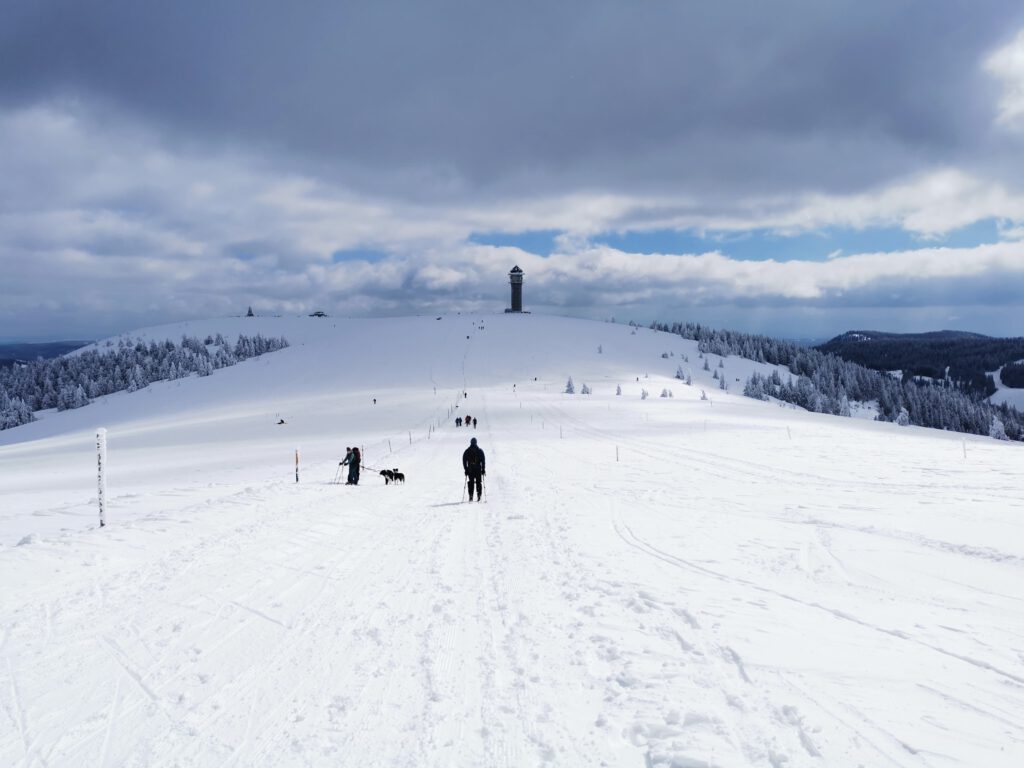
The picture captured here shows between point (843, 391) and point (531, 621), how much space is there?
120m

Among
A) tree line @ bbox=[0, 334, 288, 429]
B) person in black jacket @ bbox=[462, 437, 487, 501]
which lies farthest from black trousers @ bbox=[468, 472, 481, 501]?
tree line @ bbox=[0, 334, 288, 429]

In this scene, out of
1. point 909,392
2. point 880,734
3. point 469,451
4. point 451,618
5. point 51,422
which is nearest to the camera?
point 880,734

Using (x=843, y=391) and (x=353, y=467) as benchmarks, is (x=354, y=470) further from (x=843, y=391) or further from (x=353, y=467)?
(x=843, y=391)

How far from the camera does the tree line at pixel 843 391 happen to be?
95.4 metres

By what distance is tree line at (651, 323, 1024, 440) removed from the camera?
9538 cm

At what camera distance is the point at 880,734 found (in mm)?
5094

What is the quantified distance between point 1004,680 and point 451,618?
596 centimetres


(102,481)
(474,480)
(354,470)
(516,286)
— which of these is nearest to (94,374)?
(516,286)

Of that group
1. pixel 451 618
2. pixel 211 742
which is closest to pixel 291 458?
pixel 451 618

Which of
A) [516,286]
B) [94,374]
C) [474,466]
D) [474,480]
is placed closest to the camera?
[474,466]

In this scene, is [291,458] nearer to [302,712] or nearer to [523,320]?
[302,712]

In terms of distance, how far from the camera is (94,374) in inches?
4668

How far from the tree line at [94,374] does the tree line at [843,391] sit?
99.7m

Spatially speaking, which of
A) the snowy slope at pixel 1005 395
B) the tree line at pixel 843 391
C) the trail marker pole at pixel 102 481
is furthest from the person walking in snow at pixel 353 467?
the snowy slope at pixel 1005 395
